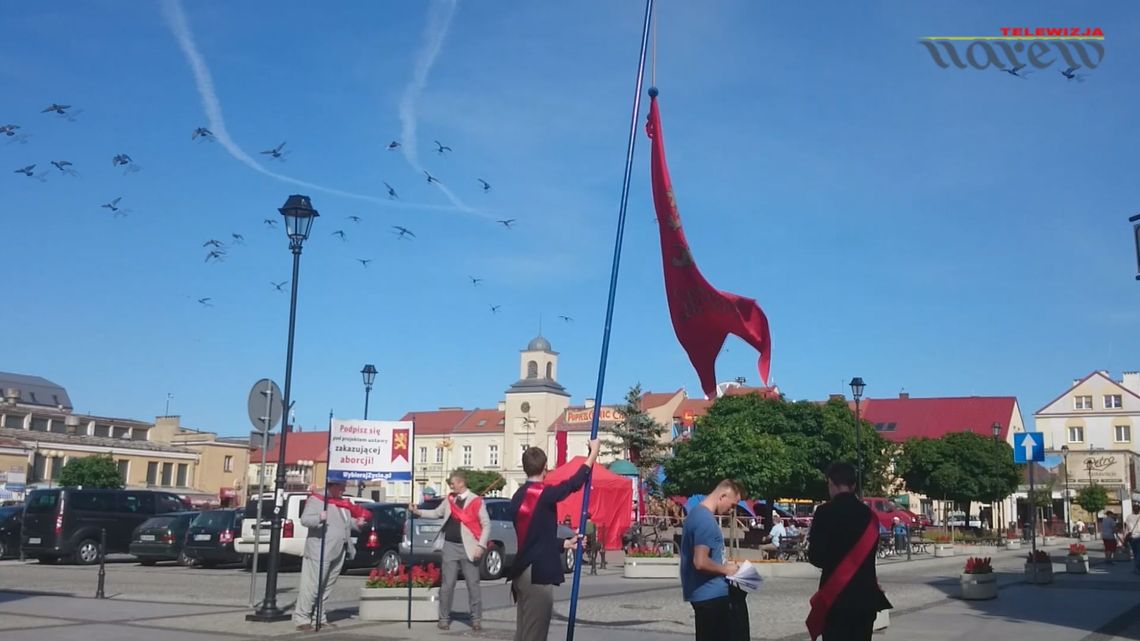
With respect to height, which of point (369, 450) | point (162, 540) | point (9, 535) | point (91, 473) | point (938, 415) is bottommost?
point (9, 535)

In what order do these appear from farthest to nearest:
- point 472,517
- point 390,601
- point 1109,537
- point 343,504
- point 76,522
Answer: point 1109,537
point 76,522
point 390,601
point 343,504
point 472,517

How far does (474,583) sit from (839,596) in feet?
22.6

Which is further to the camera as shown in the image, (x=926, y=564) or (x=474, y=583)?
(x=926, y=564)

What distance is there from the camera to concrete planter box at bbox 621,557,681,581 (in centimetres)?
2284

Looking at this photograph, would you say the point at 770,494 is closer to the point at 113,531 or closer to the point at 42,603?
the point at 113,531

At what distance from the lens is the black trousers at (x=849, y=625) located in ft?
22.5

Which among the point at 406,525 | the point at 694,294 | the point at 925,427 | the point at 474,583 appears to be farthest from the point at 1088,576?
the point at 925,427

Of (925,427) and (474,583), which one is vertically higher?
(925,427)

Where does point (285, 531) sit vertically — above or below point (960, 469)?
below

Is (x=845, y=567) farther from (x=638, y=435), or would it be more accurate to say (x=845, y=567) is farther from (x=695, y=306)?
(x=638, y=435)

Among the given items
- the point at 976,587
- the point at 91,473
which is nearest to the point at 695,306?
the point at 976,587

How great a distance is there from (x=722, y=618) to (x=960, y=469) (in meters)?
62.3

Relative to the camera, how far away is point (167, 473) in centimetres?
8950

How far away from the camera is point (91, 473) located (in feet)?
244
